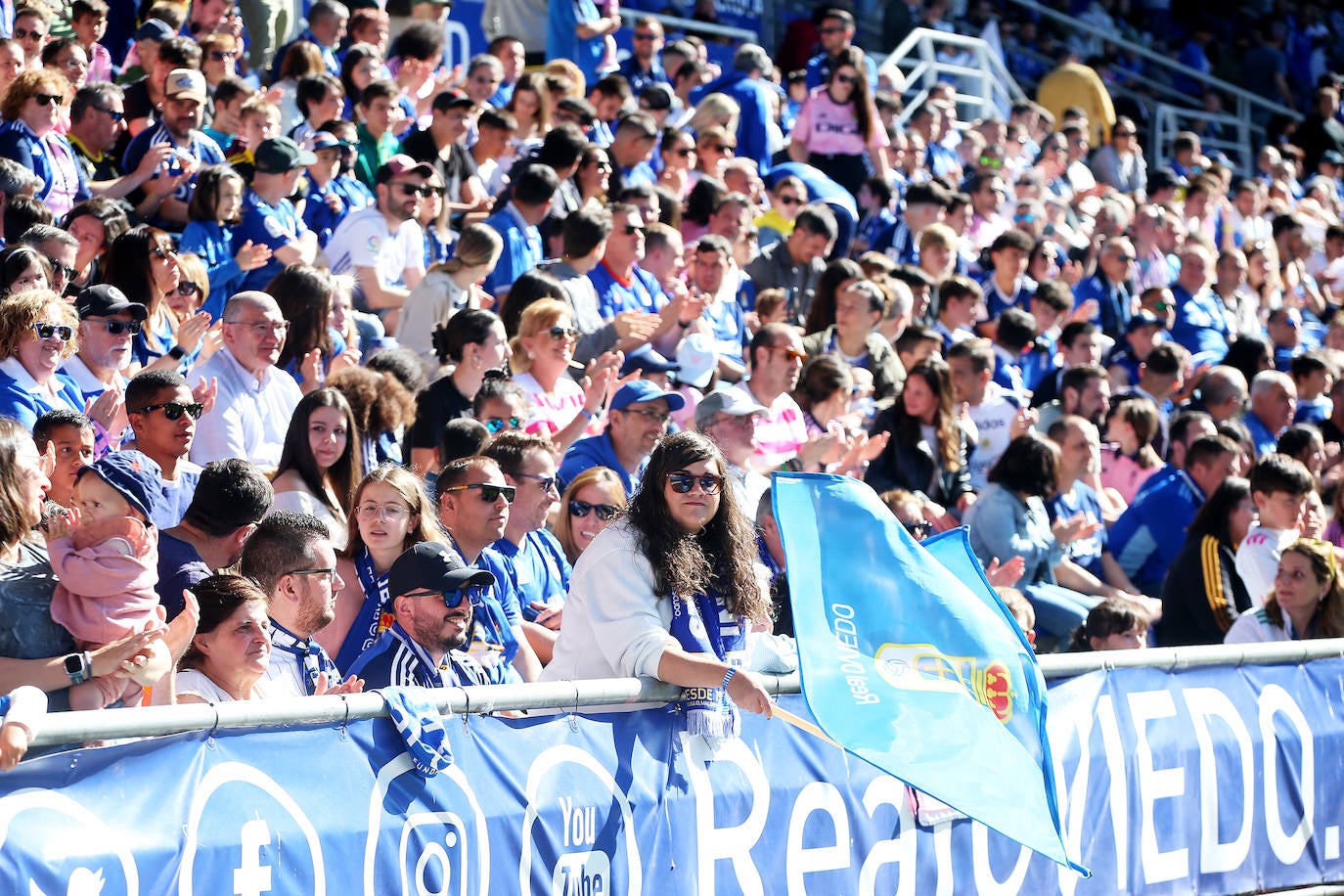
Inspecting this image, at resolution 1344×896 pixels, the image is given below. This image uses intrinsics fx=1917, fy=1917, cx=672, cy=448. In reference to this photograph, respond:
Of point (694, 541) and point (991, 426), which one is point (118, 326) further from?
point (991, 426)

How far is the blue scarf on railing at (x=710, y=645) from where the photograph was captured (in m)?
4.99

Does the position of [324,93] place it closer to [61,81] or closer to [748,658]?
[61,81]

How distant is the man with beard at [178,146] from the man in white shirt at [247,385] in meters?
2.14

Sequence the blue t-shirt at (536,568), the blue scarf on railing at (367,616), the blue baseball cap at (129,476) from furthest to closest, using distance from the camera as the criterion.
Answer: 1. the blue t-shirt at (536,568)
2. the blue scarf on railing at (367,616)
3. the blue baseball cap at (129,476)

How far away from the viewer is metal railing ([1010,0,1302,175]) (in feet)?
72.2

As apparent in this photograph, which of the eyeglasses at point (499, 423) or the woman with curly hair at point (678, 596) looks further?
the eyeglasses at point (499, 423)

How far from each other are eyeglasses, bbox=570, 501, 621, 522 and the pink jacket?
2.56 meters

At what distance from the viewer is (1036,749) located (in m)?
5.14

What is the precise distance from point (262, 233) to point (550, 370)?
1.62 meters

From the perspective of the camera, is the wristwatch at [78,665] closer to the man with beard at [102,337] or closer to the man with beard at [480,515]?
the man with beard at [480,515]

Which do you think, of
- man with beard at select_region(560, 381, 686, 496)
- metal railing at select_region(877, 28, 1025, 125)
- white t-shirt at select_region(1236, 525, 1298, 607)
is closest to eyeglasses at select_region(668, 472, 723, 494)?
man with beard at select_region(560, 381, 686, 496)

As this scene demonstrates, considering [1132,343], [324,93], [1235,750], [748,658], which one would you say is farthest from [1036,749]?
[1132,343]

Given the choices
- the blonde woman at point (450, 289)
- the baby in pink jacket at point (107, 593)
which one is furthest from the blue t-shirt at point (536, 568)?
Result: the blonde woman at point (450, 289)

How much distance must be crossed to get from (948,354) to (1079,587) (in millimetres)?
1773
